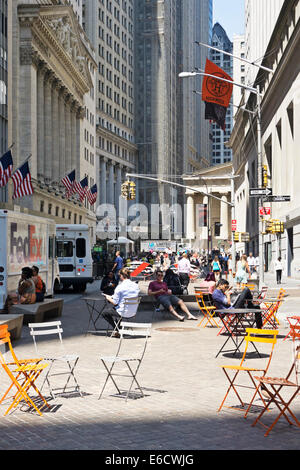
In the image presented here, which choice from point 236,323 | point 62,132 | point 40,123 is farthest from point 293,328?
point 62,132

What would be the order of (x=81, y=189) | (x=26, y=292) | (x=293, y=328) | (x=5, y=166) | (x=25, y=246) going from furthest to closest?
1. (x=81, y=189)
2. (x=5, y=166)
3. (x=25, y=246)
4. (x=26, y=292)
5. (x=293, y=328)

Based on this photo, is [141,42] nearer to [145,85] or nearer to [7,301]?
[145,85]

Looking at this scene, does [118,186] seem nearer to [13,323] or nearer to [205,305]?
[205,305]

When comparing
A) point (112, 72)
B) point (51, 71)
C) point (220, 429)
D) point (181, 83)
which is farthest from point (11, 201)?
point (181, 83)

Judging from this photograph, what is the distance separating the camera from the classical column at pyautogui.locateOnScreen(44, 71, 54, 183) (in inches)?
2493

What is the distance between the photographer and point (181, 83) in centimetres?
15562

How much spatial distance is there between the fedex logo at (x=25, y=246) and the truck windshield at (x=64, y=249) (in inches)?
335

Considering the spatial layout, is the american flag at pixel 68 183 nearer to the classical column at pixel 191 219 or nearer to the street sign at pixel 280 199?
the street sign at pixel 280 199

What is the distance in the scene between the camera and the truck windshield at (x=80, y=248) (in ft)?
105

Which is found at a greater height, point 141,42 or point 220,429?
point 141,42

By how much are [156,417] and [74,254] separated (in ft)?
80.9

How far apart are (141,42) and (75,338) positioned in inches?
4876

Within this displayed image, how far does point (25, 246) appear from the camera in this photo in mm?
21000

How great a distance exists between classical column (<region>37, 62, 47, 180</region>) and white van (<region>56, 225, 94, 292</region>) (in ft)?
94.4
